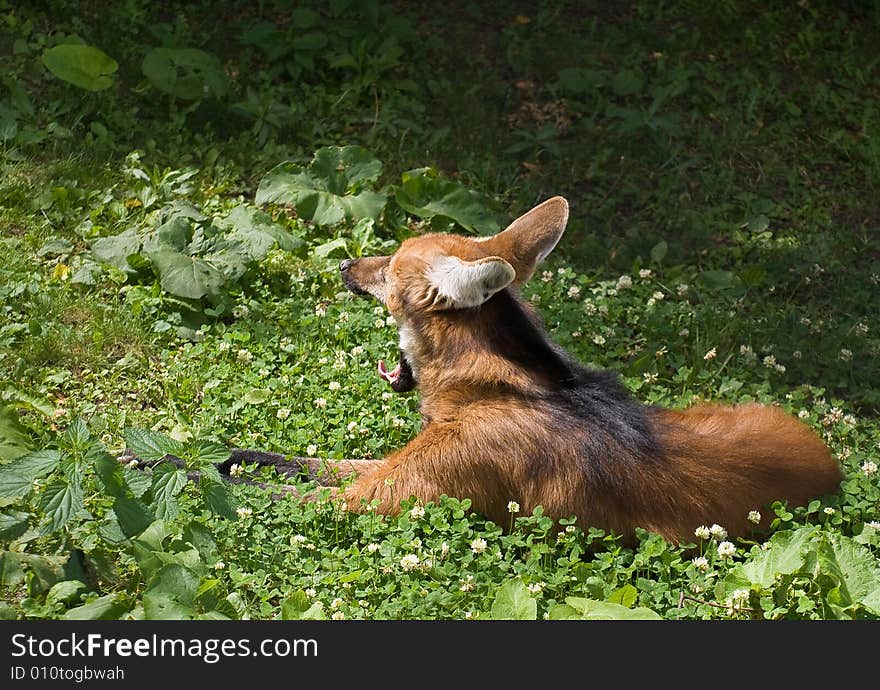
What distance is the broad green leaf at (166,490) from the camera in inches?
128

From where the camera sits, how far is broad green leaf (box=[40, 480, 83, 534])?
3090 mm

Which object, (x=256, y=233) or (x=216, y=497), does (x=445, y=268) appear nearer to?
(x=216, y=497)

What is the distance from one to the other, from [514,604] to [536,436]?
28.9 inches

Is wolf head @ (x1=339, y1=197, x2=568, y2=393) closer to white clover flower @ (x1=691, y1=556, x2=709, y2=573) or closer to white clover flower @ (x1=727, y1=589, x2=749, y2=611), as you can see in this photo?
white clover flower @ (x1=691, y1=556, x2=709, y2=573)

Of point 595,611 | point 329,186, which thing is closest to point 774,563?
point 595,611

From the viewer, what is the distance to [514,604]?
310 cm

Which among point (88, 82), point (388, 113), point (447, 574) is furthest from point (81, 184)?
point (447, 574)

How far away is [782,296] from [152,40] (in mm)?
4213

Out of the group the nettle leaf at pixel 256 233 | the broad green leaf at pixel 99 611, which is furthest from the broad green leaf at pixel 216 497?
the nettle leaf at pixel 256 233

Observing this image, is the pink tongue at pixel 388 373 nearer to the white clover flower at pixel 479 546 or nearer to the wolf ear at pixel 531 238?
the wolf ear at pixel 531 238

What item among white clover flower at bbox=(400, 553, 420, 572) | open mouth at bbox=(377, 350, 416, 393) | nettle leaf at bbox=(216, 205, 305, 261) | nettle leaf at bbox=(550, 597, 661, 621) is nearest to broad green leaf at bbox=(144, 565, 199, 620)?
white clover flower at bbox=(400, 553, 420, 572)

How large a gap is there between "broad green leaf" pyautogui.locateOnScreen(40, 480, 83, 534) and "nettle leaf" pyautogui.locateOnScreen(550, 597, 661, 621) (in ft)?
4.83

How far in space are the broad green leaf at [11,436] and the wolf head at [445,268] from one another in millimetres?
1472

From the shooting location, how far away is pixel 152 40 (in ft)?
22.1
